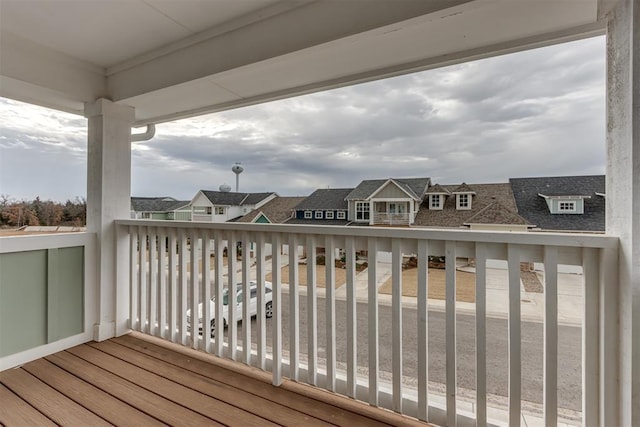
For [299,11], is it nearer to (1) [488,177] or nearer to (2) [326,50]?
(2) [326,50]

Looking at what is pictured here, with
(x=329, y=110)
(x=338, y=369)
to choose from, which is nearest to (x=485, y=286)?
(x=338, y=369)

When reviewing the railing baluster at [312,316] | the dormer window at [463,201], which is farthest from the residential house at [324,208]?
the dormer window at [463,201]

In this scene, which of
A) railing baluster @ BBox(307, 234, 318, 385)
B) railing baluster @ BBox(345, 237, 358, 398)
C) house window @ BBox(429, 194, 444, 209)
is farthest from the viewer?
railing baluster @ BBox(307, 234, 318, 385)

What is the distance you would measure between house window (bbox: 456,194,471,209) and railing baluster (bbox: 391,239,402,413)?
313mm

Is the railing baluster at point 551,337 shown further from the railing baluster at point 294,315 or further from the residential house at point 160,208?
the residential house at point 160,208

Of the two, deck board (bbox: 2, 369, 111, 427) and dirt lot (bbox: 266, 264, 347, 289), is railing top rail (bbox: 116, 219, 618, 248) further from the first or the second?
deck board (bbox: 2, 369, 111, 427)

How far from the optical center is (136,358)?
199 centimetres

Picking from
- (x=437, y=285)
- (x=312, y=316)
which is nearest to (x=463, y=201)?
(x=437, y=285)

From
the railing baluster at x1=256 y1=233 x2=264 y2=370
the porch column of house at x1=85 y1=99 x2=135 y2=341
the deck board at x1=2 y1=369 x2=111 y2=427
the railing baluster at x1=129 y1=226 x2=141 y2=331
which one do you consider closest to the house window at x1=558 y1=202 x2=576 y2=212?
the railing baluster at x1=256 y1=233 x2=264 y2=370

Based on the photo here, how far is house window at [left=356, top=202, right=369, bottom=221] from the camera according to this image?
1508 mm

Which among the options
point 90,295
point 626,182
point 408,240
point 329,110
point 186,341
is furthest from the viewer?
point 90,295

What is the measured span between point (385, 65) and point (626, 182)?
1155 mm

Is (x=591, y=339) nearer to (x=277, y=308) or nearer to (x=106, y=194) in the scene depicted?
(x=277, y=308)

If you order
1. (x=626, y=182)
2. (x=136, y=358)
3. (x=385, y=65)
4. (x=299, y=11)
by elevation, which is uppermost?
(x=299, y=11)
